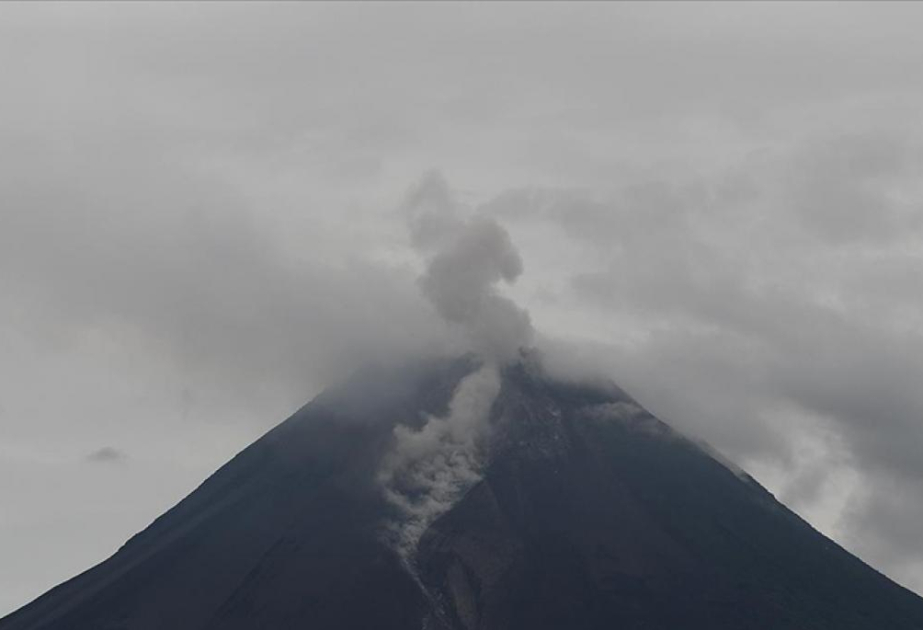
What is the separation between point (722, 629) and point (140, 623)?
58.0m

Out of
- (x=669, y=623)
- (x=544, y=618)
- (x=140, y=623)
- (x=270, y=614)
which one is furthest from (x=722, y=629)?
(x=140, y=623)

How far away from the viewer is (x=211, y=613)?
199625 millimetres

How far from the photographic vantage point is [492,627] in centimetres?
19850

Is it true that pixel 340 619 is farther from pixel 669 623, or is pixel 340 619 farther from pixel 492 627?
pixel 669 623

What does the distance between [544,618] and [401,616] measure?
1470 cm

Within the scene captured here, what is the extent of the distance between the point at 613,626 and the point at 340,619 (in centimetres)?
2719

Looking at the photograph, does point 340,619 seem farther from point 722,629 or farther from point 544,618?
point 722,629

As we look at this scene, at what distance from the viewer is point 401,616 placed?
196000mm

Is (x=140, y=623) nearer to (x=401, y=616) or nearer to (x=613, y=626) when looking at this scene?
(x=401, y=616)

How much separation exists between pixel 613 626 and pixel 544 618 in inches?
272

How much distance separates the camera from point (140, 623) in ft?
654

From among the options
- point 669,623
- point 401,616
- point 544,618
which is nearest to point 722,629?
point 669,623

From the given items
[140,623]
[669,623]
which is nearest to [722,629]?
[669,623]

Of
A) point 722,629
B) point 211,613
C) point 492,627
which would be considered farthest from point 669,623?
point 211,613
